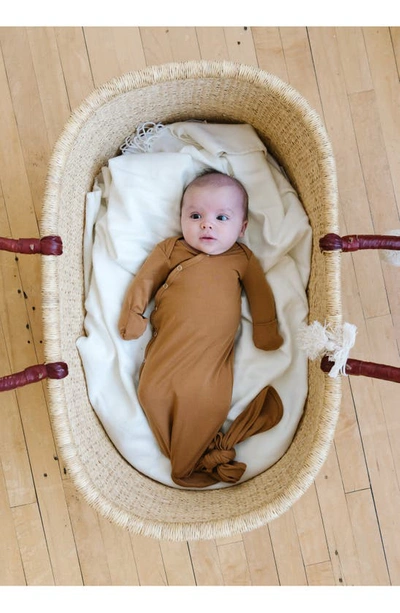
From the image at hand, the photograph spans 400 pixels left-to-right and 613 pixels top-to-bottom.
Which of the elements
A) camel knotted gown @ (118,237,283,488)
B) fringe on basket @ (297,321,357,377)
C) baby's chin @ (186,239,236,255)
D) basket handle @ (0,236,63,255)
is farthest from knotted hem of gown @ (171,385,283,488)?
basket handle @ (0,236,63,255)

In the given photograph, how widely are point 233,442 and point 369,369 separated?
38 centimetres

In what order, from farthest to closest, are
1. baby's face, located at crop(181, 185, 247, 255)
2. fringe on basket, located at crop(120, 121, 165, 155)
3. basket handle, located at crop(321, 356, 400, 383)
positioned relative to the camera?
fringe on basket, located at crop(120, 121, 165, 155) → baby's face, located at crop(181, 185, 247, 255) → basket handle, located at crop(321, 356, 400, 383)

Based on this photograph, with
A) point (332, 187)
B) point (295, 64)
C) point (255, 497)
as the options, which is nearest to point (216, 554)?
point (255, 497)

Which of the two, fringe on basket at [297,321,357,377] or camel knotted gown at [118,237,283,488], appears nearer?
fringe on basket at [297,321,357,377]

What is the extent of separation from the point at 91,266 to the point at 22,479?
0.55 m

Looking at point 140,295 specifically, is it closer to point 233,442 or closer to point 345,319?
point 233,442

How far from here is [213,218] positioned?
1.24 metres

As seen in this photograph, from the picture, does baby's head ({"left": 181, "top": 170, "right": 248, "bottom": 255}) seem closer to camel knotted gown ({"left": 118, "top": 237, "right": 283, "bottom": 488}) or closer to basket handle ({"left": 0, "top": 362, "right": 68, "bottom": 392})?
camel knotted gown ({"left": 118, "top": 237, "right": 283, "bottom": 488})

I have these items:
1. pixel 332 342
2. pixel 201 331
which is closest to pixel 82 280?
pixel 201 331

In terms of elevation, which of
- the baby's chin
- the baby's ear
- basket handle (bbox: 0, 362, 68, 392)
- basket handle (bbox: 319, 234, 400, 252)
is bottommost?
basket handle (bbox: 0, 362, 68, 392)

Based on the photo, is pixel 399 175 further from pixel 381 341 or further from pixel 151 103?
pixel 151 103

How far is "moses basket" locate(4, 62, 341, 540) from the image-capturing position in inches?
43.3

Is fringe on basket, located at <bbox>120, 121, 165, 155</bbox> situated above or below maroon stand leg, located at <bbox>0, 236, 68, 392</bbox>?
above

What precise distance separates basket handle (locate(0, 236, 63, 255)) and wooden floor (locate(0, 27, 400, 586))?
1.13 ft
